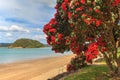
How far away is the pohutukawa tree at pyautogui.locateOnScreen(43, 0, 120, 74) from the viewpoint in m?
14.2

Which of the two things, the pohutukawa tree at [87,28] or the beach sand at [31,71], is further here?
the beach sand at [31,71]

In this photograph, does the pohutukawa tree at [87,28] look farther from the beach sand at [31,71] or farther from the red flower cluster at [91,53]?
the beach sand at [31,71]

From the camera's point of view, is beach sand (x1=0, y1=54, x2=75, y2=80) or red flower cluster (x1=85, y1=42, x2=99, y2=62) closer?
red flower cluster (x1=85, y1=42, x2=99, y2=62)

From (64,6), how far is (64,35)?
3742 millimetres

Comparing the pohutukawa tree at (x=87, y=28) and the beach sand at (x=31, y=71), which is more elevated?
the pohutukawa tree at (x=87, y=28)

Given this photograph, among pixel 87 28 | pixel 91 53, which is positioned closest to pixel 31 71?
pixel 87 28

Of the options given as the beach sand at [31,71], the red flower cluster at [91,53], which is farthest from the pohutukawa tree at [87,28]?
the beach sand at [31,71]

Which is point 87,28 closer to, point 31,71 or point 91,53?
point 91,53

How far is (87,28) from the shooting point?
52.0 feet

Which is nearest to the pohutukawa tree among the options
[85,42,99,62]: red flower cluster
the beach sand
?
[85,42,99,62]: red flower cluster

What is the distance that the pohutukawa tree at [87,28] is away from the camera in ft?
46.4

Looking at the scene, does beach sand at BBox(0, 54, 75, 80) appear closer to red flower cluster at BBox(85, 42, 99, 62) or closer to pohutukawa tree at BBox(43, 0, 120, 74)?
pohutukawa tree at BBox(43, 0, 120, 74)

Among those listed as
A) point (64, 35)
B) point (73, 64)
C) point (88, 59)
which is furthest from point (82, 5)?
point (73, 64)

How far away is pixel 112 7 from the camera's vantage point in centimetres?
1510
